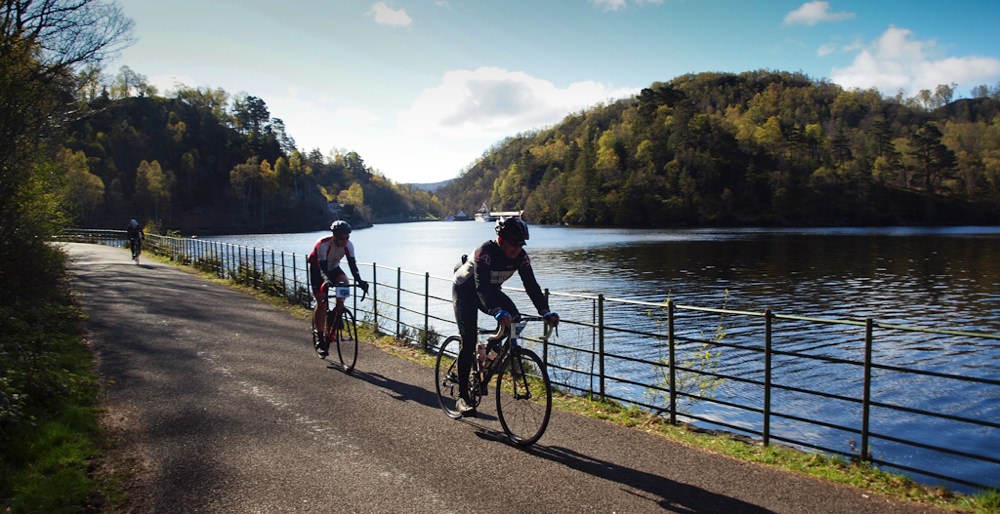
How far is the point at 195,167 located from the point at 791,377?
170 m

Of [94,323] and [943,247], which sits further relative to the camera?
[943,247]

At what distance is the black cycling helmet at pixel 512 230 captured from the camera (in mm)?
5492

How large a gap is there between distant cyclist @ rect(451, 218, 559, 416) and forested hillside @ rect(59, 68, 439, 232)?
13050 centimetres

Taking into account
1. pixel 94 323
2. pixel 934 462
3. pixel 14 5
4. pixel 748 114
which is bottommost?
pixel 934 462

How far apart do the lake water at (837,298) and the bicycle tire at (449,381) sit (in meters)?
5.99

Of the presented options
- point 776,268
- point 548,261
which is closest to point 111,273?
point 548,261

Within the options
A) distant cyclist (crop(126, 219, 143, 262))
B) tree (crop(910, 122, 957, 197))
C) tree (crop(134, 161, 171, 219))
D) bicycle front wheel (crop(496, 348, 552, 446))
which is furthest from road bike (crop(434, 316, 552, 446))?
tree (crop(910, 122, 957, 197))

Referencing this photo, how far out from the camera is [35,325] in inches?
392

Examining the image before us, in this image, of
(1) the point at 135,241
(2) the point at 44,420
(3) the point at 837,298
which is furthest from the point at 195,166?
(2) the point at 44,420

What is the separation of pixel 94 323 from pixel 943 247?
219ft

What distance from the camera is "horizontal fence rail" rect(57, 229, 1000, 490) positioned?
6.49m

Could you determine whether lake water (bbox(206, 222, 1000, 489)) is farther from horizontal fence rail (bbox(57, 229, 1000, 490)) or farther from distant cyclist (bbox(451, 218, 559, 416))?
distant cyclist (bbox(451, 218, 559, 416))

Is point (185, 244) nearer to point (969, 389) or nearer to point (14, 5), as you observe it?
point (14, 5)

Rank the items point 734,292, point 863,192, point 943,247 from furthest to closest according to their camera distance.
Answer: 1. point 863,192
2. point 943,247
3. point 734,292
